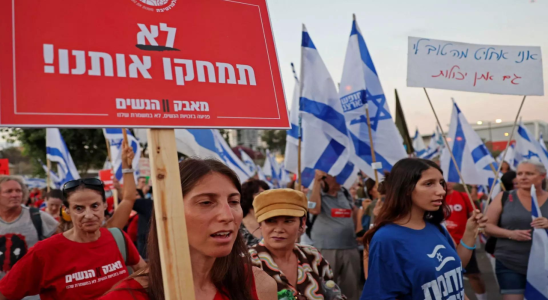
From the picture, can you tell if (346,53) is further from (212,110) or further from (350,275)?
(212,110)

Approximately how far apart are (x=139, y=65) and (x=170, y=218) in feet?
1.77

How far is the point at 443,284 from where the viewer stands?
278cm

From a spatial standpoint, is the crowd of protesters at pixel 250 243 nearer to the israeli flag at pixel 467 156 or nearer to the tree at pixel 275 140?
the israeli flag at pixel 467 156

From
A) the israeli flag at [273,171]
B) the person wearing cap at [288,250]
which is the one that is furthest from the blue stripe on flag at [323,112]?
the israeli flag at [273,171]

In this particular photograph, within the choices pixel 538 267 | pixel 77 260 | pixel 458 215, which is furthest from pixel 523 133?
pixel 77 260

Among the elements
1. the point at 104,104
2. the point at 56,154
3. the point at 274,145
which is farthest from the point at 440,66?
the point at 274,145

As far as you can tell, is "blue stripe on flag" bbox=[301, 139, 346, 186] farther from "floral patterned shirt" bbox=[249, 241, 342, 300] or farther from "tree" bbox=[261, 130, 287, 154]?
"tree" bbox=[261, 130, 287, 154]

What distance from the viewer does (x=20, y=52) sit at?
1402 millimetres

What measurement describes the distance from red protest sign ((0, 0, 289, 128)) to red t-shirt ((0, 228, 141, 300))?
1762 mm

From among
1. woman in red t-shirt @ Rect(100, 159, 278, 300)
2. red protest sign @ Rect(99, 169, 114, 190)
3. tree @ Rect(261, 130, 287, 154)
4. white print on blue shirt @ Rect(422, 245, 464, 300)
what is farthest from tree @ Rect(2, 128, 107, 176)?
tree @ Rect(261, 130, 287, 154)

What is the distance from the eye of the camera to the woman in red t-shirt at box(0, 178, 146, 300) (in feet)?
9.04

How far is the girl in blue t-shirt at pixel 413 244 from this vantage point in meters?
2.77

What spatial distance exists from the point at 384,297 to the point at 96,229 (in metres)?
1.93

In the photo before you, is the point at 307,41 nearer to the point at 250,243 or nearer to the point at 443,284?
the point at 250,243
